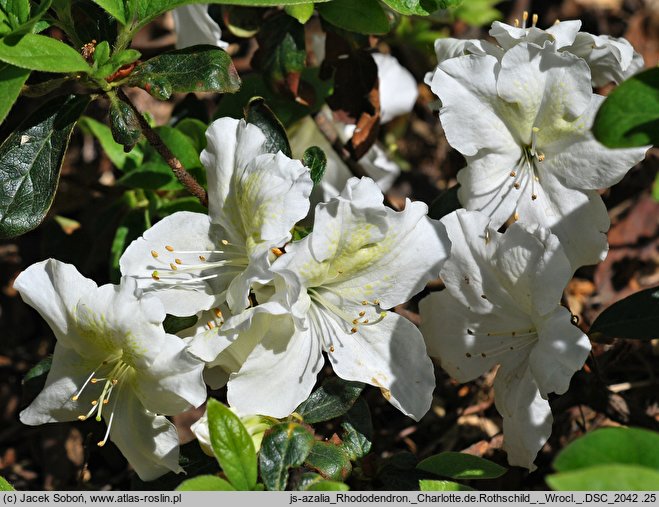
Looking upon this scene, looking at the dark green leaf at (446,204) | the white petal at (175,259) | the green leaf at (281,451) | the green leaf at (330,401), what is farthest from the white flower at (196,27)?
the green leaf at (281,451)

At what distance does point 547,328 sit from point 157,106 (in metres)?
2.15

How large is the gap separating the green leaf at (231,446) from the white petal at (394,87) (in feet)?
4.91

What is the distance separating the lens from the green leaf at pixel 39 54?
1.34 meters

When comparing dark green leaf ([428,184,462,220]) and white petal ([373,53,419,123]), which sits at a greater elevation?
dark green leaf ([428,184,462,220])

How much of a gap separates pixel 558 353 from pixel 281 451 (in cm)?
54

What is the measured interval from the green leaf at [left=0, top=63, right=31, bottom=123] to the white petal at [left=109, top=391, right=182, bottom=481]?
2.01 ft

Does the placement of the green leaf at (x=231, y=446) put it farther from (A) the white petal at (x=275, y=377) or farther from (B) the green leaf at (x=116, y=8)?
(B) the green leaf at (x=116, y=8)

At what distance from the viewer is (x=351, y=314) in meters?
1.63

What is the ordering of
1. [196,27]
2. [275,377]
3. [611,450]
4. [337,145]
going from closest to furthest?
[611,450] → [275,377] → [196,27] → [337,145]

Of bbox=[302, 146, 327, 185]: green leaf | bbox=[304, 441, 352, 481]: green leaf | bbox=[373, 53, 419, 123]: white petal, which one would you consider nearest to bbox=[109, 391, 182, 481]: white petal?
bbox=[304, 441, 352, 481]: green leaf

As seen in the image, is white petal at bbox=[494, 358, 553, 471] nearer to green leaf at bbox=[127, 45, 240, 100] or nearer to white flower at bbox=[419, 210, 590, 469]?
white flower at bbox=[419, 210, 590, 469]

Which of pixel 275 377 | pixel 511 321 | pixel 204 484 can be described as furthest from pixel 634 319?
pixel 204 484

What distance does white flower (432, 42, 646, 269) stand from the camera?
1.63 metres

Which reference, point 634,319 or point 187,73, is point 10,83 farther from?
point 634,319
